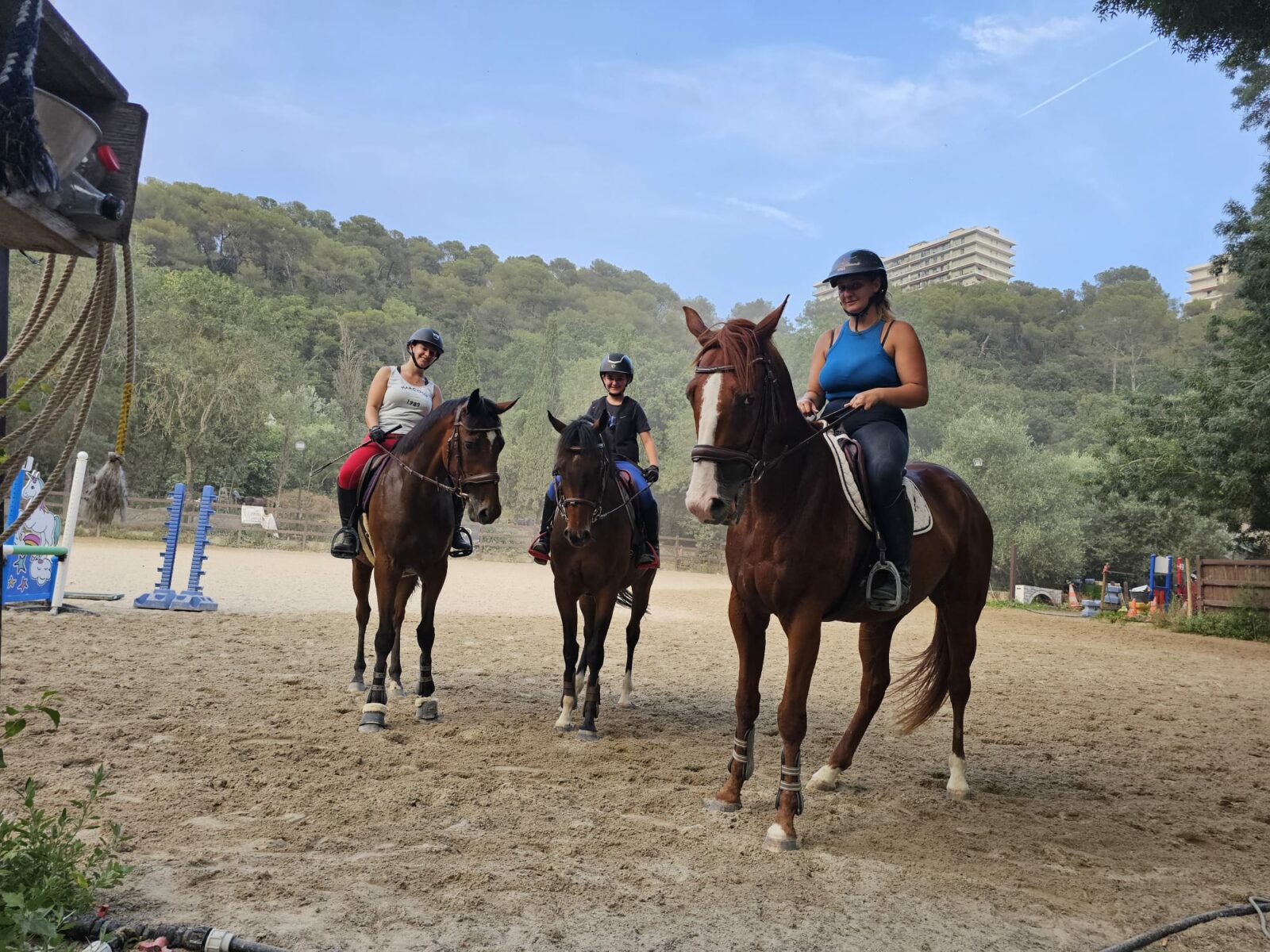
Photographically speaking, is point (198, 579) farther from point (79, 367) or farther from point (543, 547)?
point (79, 367)

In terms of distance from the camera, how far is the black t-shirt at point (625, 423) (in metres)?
6.44

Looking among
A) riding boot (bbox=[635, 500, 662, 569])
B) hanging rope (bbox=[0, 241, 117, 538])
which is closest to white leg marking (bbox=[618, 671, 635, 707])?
riding boot (bbox=[635, 500, 662, 569])

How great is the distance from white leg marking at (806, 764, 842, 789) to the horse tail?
70cm

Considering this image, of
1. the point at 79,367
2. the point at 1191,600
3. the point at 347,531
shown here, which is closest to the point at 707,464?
the point at 79,367

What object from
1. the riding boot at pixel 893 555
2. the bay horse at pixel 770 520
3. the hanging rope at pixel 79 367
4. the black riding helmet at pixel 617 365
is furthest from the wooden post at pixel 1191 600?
the hanging rope at pixel 79 367

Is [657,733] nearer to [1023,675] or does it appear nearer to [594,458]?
[594,458]

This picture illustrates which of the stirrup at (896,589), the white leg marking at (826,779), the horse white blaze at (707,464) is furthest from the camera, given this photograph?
the white leg marking at (826,779)

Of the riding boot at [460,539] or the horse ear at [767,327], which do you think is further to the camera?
the riding boot at [460,539]

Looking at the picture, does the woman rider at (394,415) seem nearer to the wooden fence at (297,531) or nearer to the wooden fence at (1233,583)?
the wooden fence at (1233,583)

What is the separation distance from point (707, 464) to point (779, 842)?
1669mm

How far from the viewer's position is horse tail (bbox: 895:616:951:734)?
193 inches

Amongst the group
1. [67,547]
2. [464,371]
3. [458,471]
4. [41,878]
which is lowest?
[41,878]

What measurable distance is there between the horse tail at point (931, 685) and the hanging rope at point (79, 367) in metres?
4.44

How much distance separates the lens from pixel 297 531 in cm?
3219
